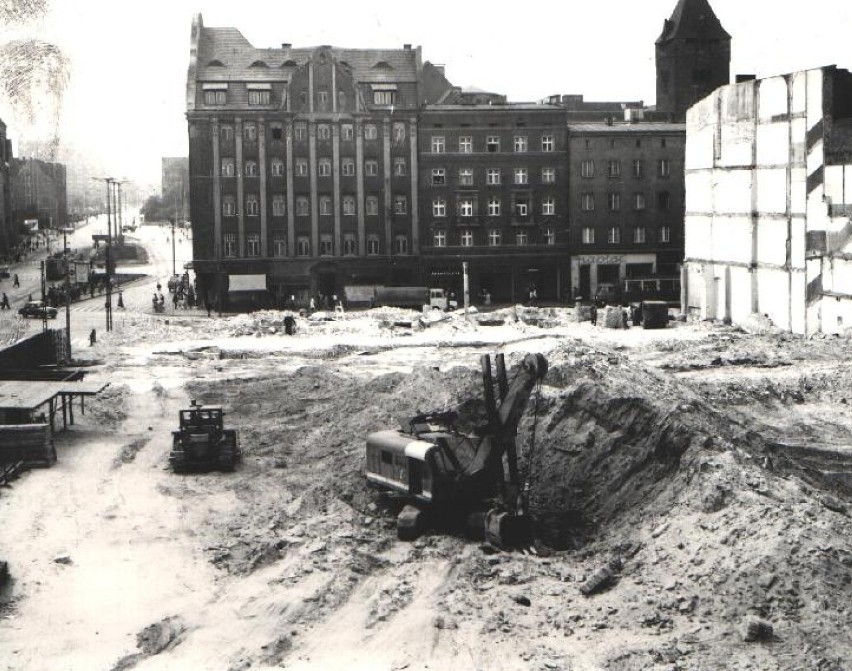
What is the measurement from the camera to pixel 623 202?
281ft

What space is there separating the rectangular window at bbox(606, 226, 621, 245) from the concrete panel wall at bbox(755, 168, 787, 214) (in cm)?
1951

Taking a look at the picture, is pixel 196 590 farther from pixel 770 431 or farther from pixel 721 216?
pixel 721 216

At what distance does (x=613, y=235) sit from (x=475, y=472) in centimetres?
6298

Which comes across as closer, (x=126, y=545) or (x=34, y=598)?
(x=34, y=598)

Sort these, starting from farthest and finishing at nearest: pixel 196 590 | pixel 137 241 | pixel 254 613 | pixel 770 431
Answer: pixel 137 241 < pixel 770 431 < pixel 196 590 < pixel 254 613

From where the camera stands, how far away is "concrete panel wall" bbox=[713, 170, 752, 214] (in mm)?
67812

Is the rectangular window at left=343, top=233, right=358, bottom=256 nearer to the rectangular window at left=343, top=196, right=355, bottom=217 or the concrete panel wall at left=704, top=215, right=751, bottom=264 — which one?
the rectangular window at left=343, top=196, right=355, bottom=217

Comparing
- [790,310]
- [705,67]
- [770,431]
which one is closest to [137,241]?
[705,67]

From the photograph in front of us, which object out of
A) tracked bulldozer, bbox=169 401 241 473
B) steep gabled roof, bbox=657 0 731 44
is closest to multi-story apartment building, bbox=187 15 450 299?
steep gabled roof, bbox=657 0 731 44

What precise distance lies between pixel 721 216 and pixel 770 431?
3696 cm

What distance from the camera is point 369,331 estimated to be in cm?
6588

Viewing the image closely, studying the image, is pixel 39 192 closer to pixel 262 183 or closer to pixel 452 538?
pixel 262 183

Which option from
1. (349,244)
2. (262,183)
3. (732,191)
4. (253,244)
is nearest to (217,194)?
(262,183)

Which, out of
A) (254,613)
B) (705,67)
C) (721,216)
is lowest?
(254,613)
